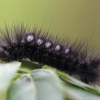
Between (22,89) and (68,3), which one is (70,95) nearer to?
(22,89)

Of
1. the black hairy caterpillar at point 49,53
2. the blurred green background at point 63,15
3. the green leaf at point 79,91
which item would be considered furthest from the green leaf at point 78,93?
the blurred green background at point 63,15

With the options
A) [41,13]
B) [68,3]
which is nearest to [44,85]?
[41,13]

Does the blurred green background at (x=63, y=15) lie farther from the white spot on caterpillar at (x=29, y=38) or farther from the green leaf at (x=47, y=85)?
the green leaf at (x=47, y=85)

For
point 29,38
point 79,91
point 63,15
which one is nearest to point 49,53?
point 29,38

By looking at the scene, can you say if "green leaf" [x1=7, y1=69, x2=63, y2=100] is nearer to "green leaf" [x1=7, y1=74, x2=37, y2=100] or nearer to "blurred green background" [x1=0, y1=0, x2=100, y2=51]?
"green leaf" [x1=7, y1=74, x2=37, y2=100]

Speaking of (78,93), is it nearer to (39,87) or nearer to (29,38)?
(39,87)

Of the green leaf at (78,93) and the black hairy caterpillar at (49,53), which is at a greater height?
the green leaf at (78,93)

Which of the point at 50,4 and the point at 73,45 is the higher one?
the point at 73,45
